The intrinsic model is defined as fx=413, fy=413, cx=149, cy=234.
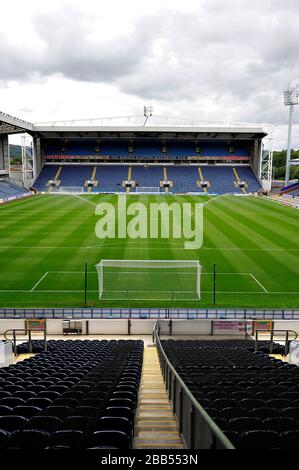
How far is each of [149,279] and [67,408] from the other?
900 inches

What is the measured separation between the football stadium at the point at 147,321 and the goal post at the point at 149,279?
124 millimetres

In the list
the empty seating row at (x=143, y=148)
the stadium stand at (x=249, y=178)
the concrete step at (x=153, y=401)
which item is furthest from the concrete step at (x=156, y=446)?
the empty seating row at (x=143, y=148)

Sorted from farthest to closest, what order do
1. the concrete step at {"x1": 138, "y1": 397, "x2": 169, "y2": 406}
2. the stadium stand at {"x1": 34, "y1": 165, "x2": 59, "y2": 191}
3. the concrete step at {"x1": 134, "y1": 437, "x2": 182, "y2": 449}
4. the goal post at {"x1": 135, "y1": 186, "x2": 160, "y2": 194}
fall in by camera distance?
the stadium stand at {"x1": 34, "y1": 165, "x2": 59, "y2": 191}
the goal post at {"x1": 135, "y1": 186, "x2": 160, "y2": 194}
the concrete step at {"x1": 138, "y1": 397, "x2": 169, "y2": 406}
the concrete step at {"x1": 134, "y1": 437, "x2": 182, "y2": 449}

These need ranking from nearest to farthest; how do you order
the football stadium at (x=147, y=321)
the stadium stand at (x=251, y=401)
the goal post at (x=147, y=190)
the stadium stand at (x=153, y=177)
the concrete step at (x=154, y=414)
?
1. the stadium stand at (x=251, y=401)
2. the football stadium at (x=147, y=321)
3. the concrete step at (x=154, y=414)
4. the goal post at (x=147, y=190)
5. the stadium stand at (x=153, y=177)

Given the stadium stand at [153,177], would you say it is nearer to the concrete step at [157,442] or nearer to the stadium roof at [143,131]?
the stadium roof at [143,131]

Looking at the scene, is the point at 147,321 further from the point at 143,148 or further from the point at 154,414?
the point at 143,148

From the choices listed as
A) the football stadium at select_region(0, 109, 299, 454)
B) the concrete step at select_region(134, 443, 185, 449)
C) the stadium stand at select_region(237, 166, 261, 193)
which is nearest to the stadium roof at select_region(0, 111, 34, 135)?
the football stadium at select_region(0, 109, 299, 454)

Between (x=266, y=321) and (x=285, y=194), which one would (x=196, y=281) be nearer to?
(x=266, y=321)

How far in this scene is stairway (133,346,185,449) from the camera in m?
5.27

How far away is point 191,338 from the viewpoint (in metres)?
20.1

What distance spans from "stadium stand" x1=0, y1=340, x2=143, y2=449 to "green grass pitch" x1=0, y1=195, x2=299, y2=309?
46.5ft

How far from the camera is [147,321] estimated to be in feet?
66.0

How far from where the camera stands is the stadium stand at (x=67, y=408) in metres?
3.69

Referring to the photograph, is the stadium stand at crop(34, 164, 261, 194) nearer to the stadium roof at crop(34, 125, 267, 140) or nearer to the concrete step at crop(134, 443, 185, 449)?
the stadium roof at crop(34, 125, 267, 140)
